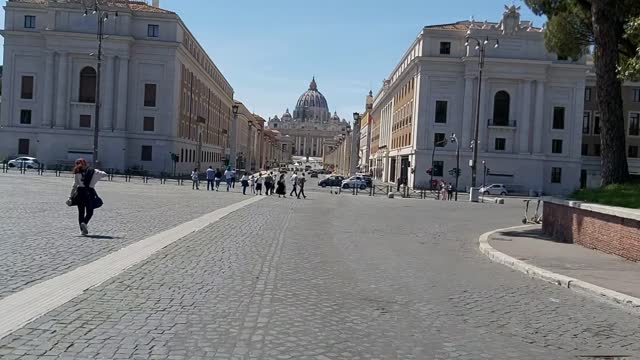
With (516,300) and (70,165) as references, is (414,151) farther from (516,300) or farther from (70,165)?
(516,300)

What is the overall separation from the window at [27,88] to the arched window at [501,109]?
50.3 meters

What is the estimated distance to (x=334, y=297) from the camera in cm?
917

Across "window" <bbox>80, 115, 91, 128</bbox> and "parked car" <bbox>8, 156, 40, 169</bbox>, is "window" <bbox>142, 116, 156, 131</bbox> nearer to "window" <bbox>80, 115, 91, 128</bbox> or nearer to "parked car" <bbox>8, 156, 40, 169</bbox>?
"window" <bbox>80, 115, 91, 128</bbox>

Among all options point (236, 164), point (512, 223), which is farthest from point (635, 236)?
point (236, 164)

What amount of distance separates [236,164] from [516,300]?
113817 mm

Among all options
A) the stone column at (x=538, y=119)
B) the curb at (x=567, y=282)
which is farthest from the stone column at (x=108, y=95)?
the curb at (x=567, y=282)

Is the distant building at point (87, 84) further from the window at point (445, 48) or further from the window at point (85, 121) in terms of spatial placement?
the window at point (445, 48)

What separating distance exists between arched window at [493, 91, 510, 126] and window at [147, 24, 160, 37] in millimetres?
37655

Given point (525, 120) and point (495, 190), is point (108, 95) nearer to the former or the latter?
point (495, 190)

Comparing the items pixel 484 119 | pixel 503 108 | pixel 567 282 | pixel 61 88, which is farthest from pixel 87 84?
pixel 567 282

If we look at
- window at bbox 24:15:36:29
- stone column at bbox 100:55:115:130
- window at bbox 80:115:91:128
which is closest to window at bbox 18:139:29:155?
window at bbox 80:115:91:128

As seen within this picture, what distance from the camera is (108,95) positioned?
2776 inches

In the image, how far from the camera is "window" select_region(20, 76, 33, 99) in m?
71.4

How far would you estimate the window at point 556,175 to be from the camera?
73375 millimetres
